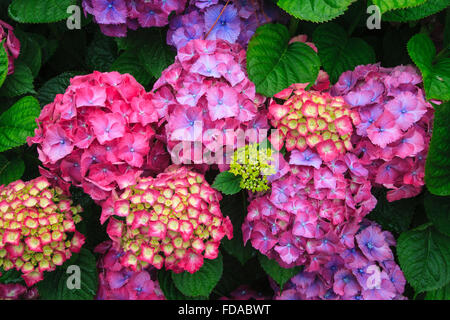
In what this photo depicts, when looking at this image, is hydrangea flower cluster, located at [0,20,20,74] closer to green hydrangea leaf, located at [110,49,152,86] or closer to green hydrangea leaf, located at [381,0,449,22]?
green hydrangea leaf, located at [110,49,152,86]

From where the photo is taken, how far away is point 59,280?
53.1 inches

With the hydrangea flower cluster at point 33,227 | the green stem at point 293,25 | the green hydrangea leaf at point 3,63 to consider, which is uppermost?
the green stem at point 293,25

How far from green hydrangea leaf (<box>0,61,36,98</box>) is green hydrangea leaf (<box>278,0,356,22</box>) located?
0.80 metres

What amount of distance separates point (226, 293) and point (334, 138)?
755 millimetres

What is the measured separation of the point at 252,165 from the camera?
3.74 feet

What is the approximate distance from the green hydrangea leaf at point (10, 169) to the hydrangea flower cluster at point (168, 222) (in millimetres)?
A: 392

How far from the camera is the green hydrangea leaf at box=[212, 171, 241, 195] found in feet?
3.91

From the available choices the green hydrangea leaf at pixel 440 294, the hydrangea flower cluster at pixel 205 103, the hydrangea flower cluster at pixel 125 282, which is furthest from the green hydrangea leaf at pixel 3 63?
the green hydrangea leaf at pixel 440 294

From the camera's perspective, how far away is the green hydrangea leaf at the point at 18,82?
4.62 feet

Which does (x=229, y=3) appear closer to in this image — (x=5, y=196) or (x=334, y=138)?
(x=334, y=138)

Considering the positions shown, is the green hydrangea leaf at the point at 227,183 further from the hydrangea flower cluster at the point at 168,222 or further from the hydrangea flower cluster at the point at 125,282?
the hydrangea flower cluster at the point at 125,282

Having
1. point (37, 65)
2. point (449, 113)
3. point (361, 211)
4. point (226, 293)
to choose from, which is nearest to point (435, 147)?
point (449, 113)

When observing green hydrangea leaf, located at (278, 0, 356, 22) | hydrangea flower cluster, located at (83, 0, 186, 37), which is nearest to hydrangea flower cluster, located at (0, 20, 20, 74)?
hydrangea flower cluster, located at (83, 0, 186, 37)

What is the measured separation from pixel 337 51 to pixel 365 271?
69 centimetres
